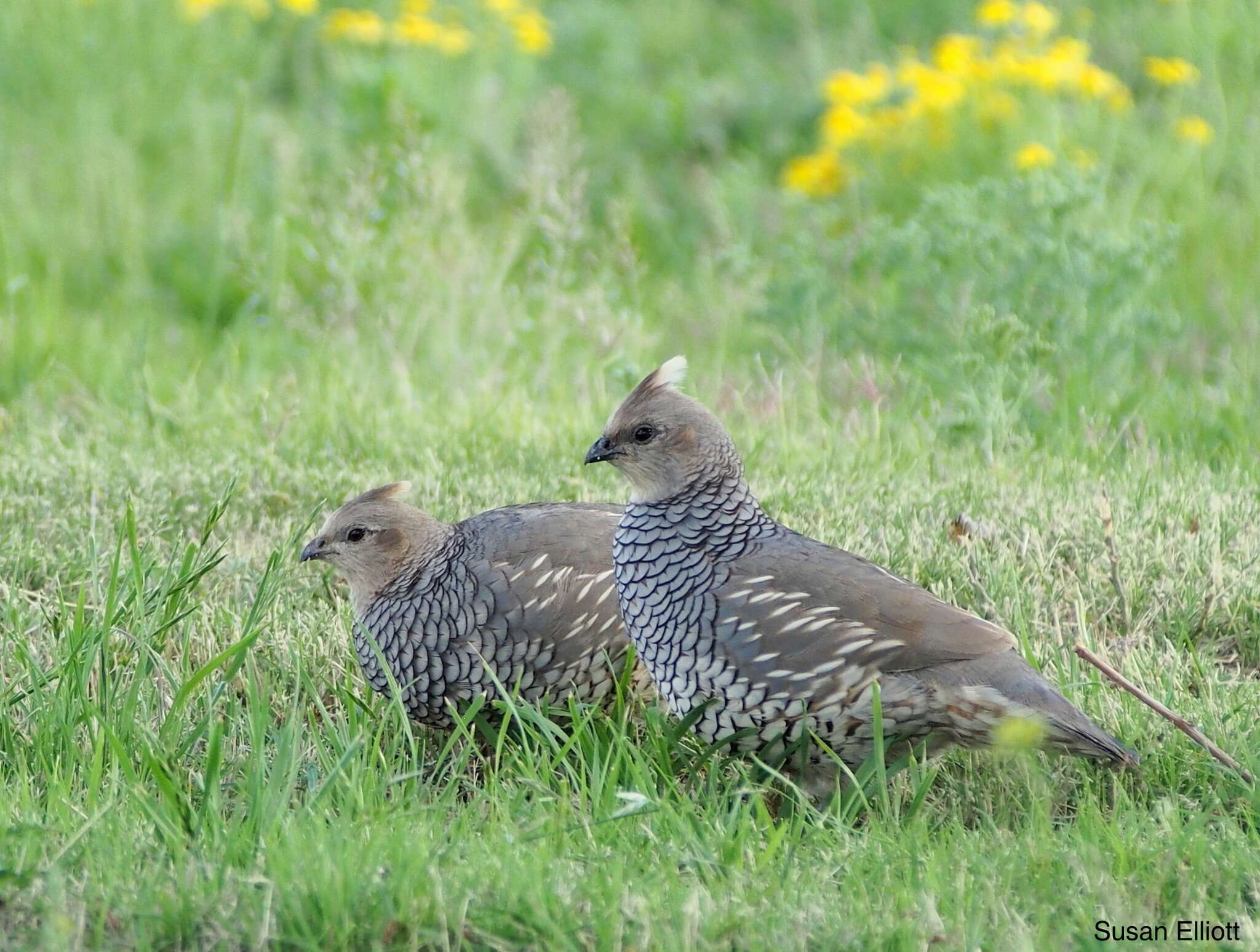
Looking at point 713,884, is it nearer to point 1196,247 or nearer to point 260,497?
point 260,497

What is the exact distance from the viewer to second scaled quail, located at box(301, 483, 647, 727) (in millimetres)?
3918

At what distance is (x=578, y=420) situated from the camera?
19.4 feet

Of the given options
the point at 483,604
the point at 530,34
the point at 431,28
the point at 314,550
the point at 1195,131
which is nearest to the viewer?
the point at 483,604

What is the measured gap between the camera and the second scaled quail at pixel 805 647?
139 inches

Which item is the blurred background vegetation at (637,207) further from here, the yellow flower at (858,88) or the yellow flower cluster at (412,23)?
the yellow flower at (858,88)

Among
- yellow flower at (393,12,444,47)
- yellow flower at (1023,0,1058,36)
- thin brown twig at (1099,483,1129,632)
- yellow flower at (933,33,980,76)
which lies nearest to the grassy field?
thin brown twig at (1099,483,1129,632)

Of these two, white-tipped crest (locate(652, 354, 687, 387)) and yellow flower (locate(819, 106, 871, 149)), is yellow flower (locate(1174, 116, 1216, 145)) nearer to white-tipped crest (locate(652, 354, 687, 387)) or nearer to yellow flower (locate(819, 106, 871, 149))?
yellow flower (locate(819, 106, 871, 149))

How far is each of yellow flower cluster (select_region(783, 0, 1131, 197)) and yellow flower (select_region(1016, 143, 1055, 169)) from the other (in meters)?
0.15

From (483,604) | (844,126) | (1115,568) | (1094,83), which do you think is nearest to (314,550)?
(483,604)

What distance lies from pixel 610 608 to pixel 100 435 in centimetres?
269

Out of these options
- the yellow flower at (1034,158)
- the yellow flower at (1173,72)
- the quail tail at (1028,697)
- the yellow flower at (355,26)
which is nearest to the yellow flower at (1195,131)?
the yellow flower at (1173,72)

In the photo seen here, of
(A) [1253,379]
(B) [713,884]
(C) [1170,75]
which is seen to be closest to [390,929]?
(B) [713,884]

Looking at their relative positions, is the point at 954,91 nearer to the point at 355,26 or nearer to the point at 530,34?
the point at 530,34

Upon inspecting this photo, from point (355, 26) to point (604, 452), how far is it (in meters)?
5.67
